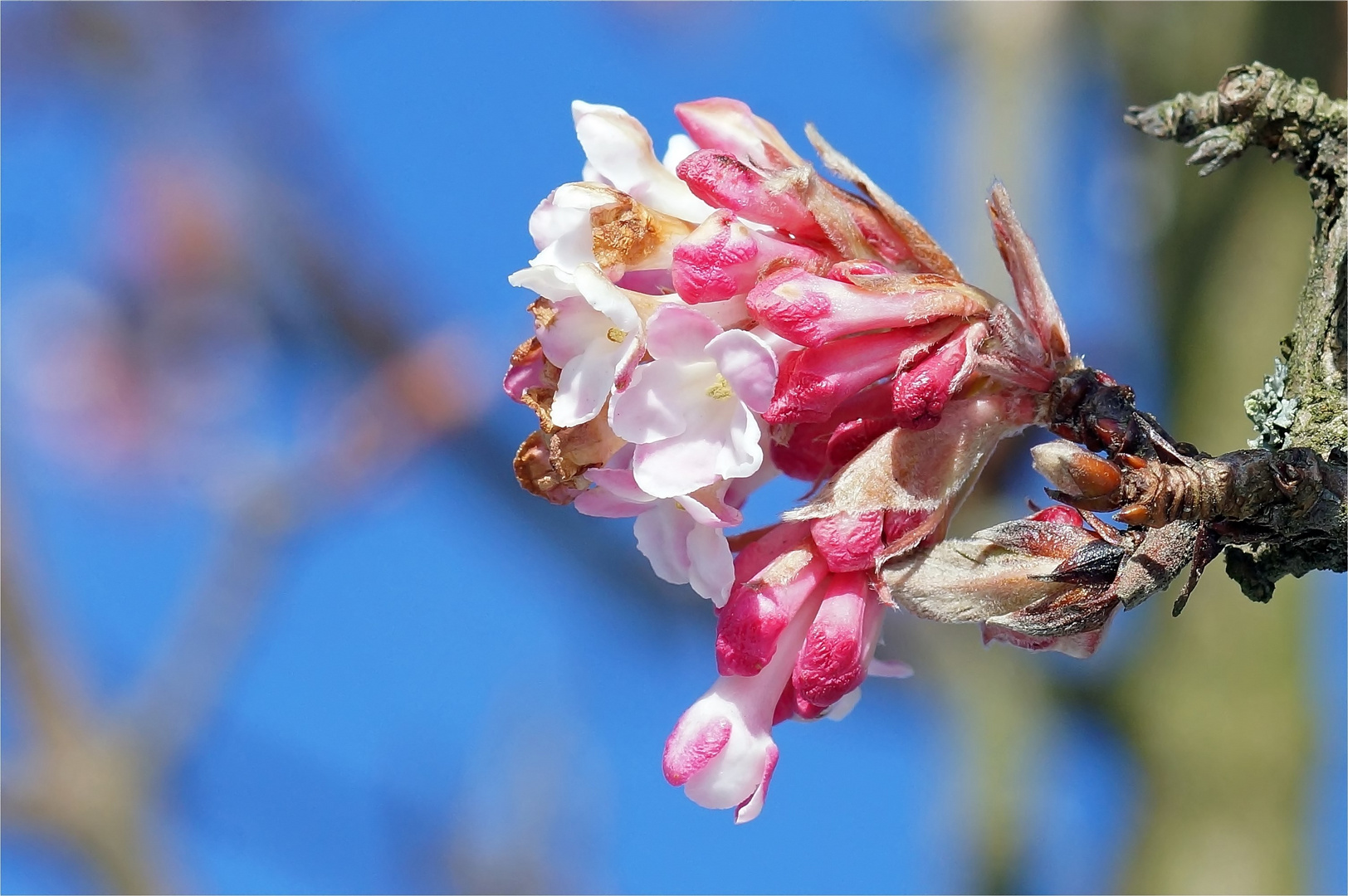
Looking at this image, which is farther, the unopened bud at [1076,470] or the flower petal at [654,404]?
the flower petal at [654,404]

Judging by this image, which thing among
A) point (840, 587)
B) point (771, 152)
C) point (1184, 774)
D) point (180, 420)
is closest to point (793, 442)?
point (840, 587)

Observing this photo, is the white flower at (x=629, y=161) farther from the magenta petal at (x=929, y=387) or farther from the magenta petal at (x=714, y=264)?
the magenta petal at (x=929, y=387)

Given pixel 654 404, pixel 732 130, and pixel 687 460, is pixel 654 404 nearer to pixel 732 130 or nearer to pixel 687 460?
pixel 687 460

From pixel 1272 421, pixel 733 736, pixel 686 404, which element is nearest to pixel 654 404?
pixel 686 404

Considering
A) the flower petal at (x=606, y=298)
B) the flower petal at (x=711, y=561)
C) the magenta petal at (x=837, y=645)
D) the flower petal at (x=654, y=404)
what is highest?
the flower petal at (x=606, y=298)

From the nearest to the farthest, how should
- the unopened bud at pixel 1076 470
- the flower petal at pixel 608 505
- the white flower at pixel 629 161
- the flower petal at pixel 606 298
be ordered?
1. the unopened bud at pixel 1076 470
2. the flower petal at pixel 606 298
3. the flower petal at pixel 608 505
4. the white flower at pixel 629 161

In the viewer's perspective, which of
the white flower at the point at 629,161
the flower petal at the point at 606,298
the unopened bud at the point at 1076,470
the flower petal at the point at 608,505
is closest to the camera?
the unopened bud at the point at 1076,470

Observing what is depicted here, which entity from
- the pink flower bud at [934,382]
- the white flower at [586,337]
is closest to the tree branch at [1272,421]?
the pink flower bud at [934,382]
